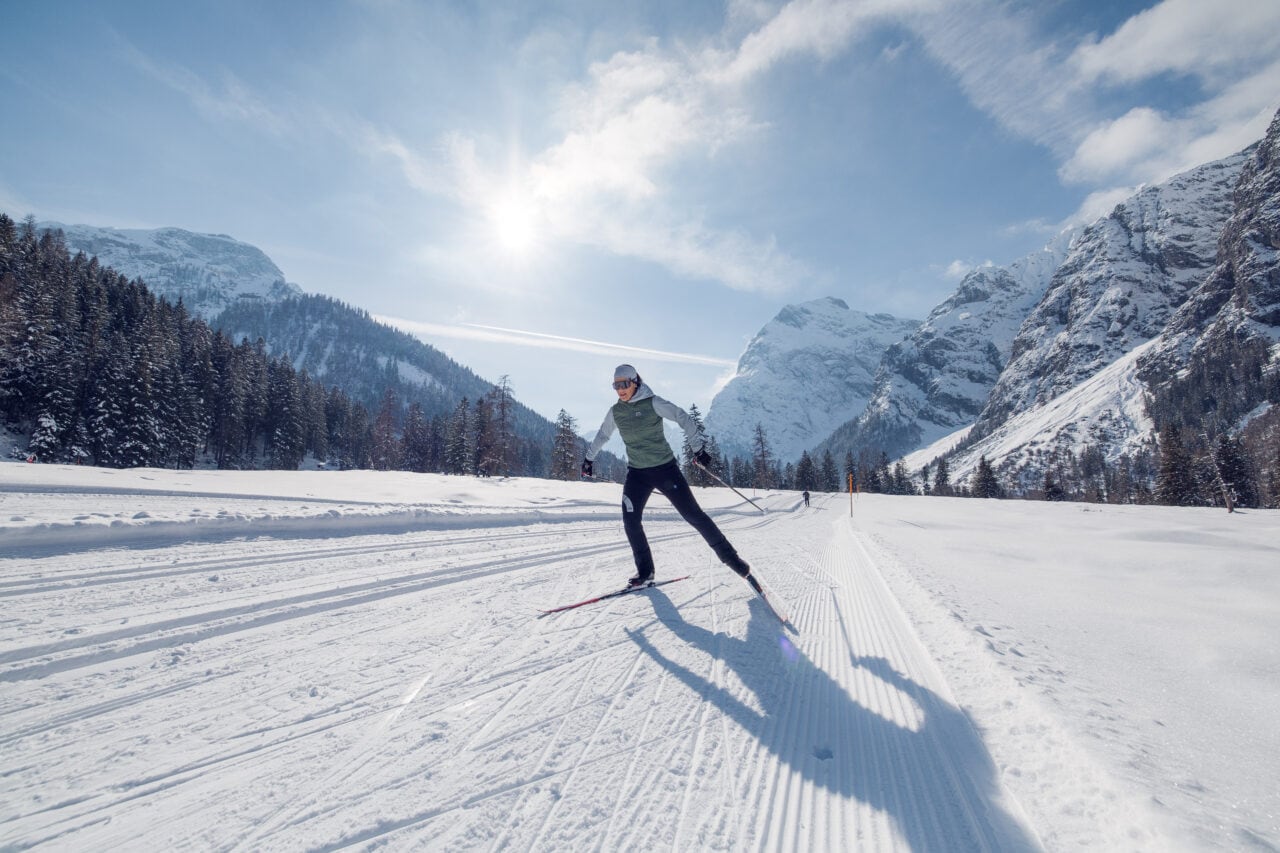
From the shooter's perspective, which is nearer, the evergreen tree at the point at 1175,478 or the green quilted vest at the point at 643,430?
the green quilted vest at the point at 643,430

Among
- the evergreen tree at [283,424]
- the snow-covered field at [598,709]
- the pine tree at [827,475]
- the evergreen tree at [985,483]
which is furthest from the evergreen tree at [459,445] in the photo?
the evergreen tree at [985,483]

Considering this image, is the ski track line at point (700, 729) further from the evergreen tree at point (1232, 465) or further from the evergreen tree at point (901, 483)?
the evergreen tree at point (901, 483)

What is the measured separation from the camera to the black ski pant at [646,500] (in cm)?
480

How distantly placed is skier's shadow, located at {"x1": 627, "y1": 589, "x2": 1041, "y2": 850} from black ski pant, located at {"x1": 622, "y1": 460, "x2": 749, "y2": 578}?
118 cm

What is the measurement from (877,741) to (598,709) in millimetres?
1435

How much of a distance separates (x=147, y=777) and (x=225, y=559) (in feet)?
13.1

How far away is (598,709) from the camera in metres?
2.67

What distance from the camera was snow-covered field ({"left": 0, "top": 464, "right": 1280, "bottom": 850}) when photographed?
1.84m

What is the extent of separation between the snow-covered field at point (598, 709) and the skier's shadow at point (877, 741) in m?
0.02

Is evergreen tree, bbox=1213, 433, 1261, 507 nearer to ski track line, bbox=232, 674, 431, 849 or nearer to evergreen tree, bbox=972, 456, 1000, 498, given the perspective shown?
evergreen tree, bbox=972, 456, 1000, 498

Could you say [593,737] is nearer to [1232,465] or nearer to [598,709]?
[598,709]

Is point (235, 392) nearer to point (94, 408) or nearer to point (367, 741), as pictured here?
point (94, 408)

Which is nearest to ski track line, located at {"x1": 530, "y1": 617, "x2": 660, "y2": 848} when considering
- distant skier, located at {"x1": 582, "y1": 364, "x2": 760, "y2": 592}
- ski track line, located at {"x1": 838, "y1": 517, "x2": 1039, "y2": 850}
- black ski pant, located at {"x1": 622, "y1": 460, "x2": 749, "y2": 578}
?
ski track line, located at {"x1": 838, "y1": 517, "x2": 1039, "y2": 850}

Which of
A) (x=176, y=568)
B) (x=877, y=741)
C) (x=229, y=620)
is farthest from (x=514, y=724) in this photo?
(x=176, y=568)
